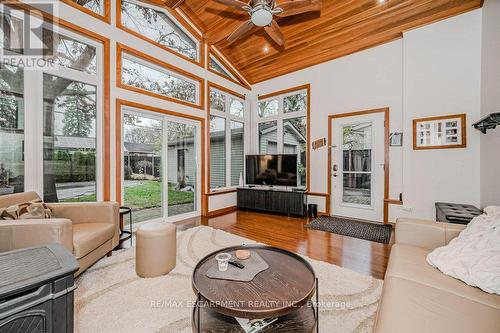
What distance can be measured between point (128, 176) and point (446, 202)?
5.25 meters

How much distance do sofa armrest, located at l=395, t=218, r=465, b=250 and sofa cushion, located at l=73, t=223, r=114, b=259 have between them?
2980mm

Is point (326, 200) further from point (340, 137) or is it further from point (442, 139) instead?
point (442, 139)

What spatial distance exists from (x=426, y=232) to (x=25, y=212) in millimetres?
3715

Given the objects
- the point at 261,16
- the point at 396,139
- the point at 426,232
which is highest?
the point at 261,16

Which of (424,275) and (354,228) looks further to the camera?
(354,228)

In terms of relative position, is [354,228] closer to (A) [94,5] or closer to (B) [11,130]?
(B) [11,130]

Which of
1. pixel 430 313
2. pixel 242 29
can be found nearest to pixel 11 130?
pixel 242 29

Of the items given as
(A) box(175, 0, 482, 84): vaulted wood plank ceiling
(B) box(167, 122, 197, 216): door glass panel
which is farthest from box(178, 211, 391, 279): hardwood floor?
(A) box(175, 0, 482, 84): vaulted wood plank ceiling

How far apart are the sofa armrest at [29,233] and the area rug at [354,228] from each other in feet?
11.5

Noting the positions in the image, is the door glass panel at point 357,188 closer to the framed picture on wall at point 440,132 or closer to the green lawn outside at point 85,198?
the framed picture on wall at point 440,132

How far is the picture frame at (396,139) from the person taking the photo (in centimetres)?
396

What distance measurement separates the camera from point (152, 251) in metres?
2.15

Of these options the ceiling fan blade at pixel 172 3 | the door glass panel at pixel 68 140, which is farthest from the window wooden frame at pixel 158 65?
the ceiling fan blade at pixel 172 3

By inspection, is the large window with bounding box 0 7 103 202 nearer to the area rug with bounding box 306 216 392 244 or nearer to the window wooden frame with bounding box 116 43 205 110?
the window wooden frame with bounding box 116 43 205 110
